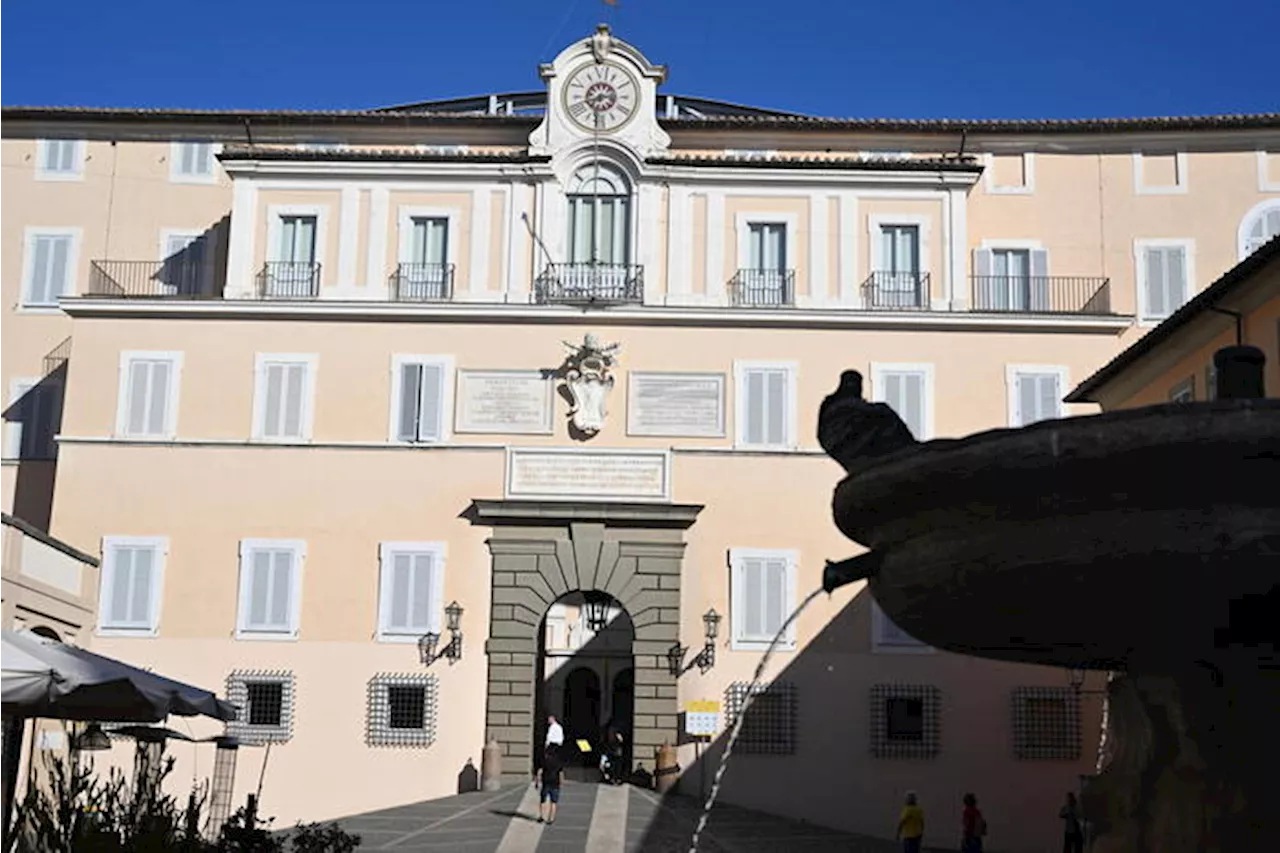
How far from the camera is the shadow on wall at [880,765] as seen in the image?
93.6ft

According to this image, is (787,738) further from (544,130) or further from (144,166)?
(144,166)

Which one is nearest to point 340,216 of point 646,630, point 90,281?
point 90,281

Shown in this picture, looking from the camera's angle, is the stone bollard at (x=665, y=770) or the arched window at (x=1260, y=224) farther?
the arched window at (x=1260, y=224)

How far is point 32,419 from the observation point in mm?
34125

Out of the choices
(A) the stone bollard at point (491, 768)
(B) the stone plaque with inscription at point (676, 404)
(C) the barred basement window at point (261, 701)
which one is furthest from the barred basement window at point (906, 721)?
(C) the barred basement window at point (261, 701)

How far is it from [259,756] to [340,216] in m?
9.91

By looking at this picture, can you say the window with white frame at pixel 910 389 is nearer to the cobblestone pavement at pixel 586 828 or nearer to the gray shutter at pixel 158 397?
the cobblestone pavement at pixel 586 828

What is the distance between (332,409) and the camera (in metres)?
30.3

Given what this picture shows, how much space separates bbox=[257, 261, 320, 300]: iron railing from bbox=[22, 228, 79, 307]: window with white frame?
20.1 feet

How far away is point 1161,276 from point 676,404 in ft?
34.6

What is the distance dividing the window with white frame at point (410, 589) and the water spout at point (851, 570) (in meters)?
22.3

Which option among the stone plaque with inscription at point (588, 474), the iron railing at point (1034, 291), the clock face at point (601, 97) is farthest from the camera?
the iron railing at point (1034, 291)

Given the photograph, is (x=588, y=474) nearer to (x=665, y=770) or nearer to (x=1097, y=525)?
(x=665, y=770)

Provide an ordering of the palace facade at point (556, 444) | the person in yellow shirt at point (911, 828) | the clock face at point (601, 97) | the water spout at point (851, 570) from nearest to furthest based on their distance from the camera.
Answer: the water spout at point (851, 570) → the person in yellow shirt at point (911, 828) → the palace facade at point (556, 444) → the clock face at point (601, 97)
